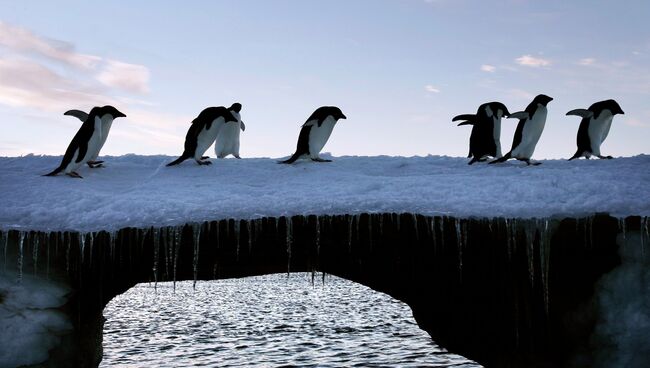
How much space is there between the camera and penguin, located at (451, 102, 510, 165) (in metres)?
12.2

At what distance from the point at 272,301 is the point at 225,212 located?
1052 inches

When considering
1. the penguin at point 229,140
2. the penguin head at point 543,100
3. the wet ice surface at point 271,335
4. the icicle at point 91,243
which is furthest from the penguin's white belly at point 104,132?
the penguin head at point 543,100

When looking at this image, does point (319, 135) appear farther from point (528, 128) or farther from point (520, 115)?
point (528, 128)

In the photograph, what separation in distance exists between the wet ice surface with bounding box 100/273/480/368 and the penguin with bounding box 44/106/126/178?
7.05 m

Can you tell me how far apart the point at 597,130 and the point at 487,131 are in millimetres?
2080

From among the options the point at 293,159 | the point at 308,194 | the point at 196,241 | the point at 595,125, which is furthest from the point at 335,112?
the point at 595,125

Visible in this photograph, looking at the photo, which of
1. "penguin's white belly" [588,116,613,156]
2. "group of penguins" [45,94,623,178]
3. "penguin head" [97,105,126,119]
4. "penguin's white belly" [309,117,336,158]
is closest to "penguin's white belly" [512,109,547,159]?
"group of penguins" [45,94,623,178]

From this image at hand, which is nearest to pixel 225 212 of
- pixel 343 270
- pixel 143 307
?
pixel 343 270

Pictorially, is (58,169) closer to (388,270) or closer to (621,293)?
(388,270)

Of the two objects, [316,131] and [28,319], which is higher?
[316,131]

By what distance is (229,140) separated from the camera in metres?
13.1

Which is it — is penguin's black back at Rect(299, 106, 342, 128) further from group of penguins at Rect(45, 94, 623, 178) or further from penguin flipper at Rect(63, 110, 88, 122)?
penguin flipper at Rect(63, 110, 88, 122)

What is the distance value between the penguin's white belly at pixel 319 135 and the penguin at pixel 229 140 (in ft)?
6.44

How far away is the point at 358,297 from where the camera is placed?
35.1m
